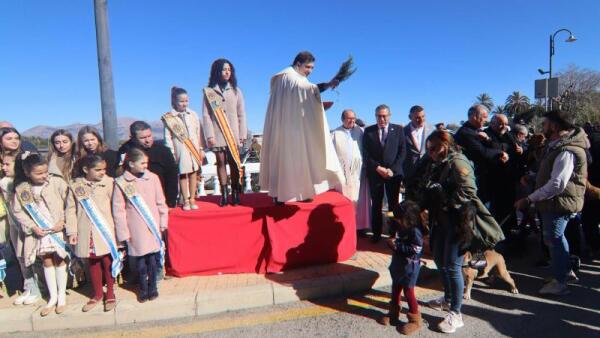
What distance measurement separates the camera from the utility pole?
389cm

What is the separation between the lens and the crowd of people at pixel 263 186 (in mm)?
2896

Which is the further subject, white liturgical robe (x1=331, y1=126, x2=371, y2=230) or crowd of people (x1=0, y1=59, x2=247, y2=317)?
white liturgical robe (x1=331, y1=126, x2=371, y2=230)

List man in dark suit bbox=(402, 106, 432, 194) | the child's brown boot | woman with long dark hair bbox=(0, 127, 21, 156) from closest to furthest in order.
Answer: the child's brown boot < woman with long dark hair bbox=(0, 127, 21, 156) < man in dark suit bbox=(402, 106, 432, 194)

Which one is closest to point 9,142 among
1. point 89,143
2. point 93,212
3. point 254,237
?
point 89,143

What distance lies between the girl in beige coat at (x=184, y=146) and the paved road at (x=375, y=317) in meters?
1.41

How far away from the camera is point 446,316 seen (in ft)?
9.51

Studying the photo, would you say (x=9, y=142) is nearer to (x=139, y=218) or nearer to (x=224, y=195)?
(x=139, y=218)

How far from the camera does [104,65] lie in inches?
156

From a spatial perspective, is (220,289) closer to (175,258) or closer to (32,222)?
(175,258)

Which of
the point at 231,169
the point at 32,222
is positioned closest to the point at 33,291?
the point at 32,222

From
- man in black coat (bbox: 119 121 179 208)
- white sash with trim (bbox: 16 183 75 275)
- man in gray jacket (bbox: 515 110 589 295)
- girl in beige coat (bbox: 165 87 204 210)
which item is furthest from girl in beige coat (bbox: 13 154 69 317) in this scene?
man in gray jacket (bbox: 515 110 589 295)

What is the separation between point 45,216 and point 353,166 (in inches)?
147

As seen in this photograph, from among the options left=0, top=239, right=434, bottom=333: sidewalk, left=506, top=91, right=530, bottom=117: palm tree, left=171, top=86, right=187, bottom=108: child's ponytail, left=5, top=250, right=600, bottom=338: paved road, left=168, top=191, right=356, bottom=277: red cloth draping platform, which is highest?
left=506, top=91, right=530, bottom=117: palm tree

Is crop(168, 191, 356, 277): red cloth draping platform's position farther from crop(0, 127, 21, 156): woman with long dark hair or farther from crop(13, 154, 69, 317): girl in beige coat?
crop(0, 127, 21, 156): woman with long dark hair
